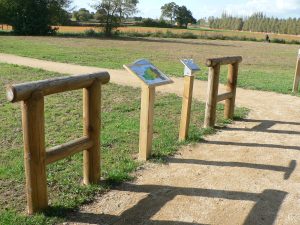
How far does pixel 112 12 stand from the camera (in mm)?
44969

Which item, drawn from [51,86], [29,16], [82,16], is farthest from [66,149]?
[82,16]

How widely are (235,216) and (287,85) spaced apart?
27.1ft

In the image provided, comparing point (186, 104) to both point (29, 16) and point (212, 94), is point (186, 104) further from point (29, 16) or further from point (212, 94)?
point (29, 16)

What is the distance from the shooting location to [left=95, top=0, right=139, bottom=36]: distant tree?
144 feet

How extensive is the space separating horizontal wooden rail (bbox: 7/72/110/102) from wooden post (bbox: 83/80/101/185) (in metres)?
0.09

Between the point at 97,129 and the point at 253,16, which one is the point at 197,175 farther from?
the point at 253,16

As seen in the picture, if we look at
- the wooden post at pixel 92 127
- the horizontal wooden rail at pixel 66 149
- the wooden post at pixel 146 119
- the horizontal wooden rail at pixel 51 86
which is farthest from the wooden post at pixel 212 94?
the horizontal wooden rail at pixel 66 149

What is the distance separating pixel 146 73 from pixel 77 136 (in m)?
1.72

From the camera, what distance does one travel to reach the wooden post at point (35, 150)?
3305 millimetres

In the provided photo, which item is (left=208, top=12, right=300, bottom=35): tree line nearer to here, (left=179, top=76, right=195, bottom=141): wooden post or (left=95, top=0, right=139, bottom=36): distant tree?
(left=95, top=0, right=139, bottom=36): distant tree

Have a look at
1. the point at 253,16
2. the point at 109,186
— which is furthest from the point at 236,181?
the point at 253,16

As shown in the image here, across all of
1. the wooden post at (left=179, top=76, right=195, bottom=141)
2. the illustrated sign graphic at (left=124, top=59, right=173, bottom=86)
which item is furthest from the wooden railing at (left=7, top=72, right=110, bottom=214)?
the wooden post at (left=179, top=76, right=195, bottom=141)

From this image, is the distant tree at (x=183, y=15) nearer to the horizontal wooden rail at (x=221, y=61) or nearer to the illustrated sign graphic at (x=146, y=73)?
the horizontal wooden rail at (x=221, y=61)

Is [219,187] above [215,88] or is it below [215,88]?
below
